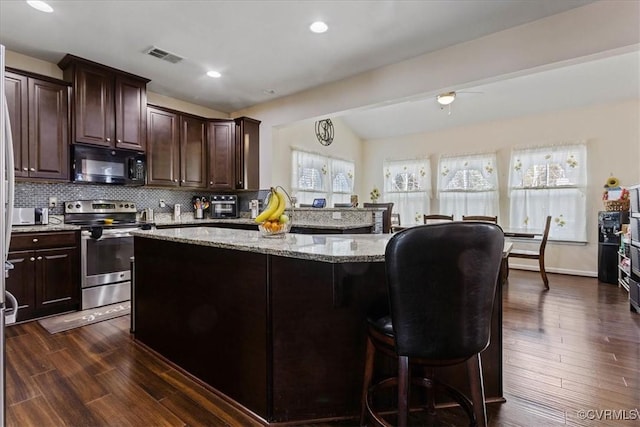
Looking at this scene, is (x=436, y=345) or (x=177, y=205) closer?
(x=436, y=345)

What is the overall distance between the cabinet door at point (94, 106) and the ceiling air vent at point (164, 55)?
73 cm

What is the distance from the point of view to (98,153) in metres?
3.58

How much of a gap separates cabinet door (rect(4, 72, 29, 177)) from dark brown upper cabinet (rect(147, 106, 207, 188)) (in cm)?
119

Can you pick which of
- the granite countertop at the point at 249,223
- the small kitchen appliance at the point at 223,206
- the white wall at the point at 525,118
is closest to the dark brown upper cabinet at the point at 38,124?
the granite countertop at the point at 249,223

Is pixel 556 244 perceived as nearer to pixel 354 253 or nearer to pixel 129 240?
pixel 354 253

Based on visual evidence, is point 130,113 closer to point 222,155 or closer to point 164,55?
point 164,55

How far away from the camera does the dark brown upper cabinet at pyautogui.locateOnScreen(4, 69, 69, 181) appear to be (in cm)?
303

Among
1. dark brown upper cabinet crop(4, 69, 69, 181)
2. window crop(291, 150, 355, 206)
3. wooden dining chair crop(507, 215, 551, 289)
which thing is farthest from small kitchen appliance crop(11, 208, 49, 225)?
wooden dining chair crop(507, 215, 551, 289)

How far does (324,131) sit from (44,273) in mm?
4815

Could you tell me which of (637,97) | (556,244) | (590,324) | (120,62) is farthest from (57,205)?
(637,97)

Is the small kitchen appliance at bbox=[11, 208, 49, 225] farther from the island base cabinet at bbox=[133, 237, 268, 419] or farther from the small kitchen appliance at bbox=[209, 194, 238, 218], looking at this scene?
the small kitchen appliance at bbox=[209, 194, 238, 218]

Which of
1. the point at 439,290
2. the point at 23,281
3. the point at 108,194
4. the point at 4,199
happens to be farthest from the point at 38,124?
the point at 439,290

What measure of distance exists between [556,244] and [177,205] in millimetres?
5984

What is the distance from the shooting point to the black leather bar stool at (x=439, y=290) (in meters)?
1.13
